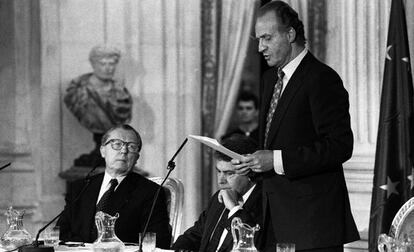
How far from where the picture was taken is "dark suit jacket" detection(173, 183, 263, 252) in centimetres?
441

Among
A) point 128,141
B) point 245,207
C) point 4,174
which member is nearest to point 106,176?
point 128,141

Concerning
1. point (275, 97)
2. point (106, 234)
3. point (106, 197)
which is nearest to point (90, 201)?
point (106, 197)

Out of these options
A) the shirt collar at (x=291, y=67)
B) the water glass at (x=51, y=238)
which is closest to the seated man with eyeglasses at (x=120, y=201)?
the water glass at (x=51, y=238)

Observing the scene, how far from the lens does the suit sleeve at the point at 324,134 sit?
3658 millimetres

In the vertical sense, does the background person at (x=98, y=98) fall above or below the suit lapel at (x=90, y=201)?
above

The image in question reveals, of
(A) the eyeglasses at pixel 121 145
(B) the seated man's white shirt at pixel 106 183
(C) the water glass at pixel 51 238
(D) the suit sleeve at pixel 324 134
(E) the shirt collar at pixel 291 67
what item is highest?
(E) the shirt collar at pixel 291 67

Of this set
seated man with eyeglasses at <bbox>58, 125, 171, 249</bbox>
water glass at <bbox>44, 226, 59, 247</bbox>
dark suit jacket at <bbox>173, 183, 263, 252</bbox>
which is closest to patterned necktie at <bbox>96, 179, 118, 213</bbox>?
seated man with eyeglasses at <bbox>58, 125, 171, 249</bbox>

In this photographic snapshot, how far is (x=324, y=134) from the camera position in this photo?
3.74 m

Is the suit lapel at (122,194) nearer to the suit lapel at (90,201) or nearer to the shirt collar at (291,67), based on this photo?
the suit lapel at (90,201)

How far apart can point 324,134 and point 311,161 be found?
15 centimetres

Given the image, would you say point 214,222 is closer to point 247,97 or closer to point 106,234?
point 106,234

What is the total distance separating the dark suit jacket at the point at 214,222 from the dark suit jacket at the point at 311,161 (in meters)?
0.53

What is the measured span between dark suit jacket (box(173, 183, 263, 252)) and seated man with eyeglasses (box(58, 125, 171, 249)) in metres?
0.19

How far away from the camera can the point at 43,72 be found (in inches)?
299
